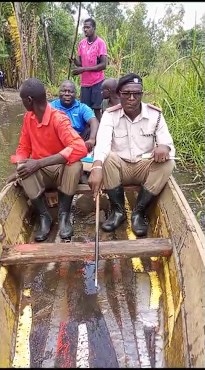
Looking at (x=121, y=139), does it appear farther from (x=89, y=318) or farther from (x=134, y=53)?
(x=134, y=53)

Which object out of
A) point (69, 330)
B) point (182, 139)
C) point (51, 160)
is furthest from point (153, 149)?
point (182, 139)

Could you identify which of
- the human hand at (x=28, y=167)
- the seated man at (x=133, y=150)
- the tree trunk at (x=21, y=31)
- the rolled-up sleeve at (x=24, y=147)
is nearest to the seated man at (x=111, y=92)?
the seated man at (x=133, y=150)

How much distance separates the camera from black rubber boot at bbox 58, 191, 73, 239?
3.54m

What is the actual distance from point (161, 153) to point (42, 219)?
1114 mm

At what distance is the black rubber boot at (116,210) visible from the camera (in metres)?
3.57

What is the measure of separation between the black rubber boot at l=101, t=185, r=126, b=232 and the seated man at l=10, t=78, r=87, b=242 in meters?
0.31

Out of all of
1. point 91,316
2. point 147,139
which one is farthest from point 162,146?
point 91,316

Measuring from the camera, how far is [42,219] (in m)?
3.63

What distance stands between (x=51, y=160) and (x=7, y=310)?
120 centimetres

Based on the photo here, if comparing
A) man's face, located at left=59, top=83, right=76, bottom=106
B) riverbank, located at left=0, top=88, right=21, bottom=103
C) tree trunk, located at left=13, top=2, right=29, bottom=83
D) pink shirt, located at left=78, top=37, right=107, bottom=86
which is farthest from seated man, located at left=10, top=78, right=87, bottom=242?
riverbank, located at left=0, top=88, right=21, bottom=103

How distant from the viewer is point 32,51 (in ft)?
40.3

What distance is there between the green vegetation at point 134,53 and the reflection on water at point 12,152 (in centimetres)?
27

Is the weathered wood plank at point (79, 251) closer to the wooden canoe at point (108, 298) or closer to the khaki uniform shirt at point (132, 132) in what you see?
the wooden canoe at point (108, 298)

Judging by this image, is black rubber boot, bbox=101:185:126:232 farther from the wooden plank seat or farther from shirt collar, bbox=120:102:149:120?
shirt collar, bbox=120:102:149:120
